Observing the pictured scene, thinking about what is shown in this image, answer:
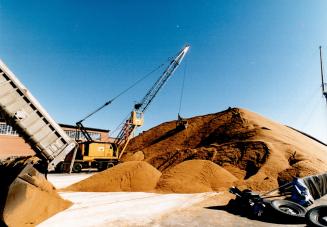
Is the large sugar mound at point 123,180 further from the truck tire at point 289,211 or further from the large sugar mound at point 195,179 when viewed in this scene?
the truck tire at point 289,211

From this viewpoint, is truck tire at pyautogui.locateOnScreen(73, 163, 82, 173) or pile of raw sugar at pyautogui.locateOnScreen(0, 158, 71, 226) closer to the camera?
pile of raw sugar at pyautogui.locateOnScreen(0, 158, 71, 226)

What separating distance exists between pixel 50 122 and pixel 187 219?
7509 mm

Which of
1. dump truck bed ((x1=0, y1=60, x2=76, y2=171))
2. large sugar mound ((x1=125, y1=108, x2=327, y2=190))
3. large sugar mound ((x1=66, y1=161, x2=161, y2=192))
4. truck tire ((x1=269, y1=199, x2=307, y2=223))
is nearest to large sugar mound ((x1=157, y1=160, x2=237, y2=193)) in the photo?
large sugar mound ((x1=66, y1=161, x2=161, y2=192))

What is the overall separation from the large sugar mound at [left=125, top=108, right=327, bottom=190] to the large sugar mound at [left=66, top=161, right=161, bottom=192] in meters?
5.62

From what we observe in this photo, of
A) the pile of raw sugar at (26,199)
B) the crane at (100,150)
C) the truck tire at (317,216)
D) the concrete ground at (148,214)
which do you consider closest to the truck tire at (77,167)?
the crane at (100,150)

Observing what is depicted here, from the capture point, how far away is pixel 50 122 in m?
11.8

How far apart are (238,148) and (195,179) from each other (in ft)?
26.8

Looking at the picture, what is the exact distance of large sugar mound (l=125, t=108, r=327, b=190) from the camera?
17000mm

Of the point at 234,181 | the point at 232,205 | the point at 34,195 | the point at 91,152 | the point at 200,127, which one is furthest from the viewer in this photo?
the point at 200,127

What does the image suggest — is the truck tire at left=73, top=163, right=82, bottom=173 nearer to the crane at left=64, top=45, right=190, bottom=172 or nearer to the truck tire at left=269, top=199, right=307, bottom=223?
the crane at left=64, top=45, right=190, bottom=172

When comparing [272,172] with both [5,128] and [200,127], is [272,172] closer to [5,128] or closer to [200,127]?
[200,127]

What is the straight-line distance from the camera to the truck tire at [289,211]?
26.2 ft

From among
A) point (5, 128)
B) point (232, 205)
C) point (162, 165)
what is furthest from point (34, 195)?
point (5, 128)

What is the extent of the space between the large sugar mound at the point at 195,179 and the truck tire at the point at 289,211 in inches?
246
